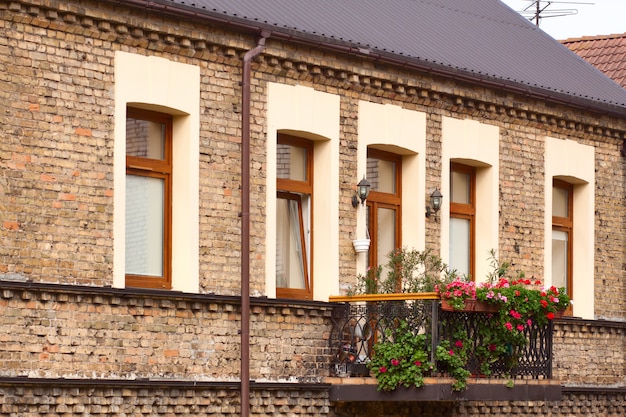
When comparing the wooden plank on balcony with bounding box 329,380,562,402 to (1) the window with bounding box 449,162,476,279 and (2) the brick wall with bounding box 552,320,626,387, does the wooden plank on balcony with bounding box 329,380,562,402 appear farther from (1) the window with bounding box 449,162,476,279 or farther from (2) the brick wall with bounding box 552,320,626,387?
(2) the brick wall with bounding box 552,320,626,387

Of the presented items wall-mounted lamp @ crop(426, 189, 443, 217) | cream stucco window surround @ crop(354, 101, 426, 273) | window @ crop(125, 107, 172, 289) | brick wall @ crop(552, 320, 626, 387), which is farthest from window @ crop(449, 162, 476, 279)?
window @ crop(125, 107, 172, 289)

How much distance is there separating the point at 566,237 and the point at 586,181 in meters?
0.92

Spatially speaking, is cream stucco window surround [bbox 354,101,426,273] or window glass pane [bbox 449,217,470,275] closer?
cream stucco window surround [bbox 354,101,426,273]

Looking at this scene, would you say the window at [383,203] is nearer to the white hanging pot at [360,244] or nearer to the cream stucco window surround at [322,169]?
the white hanging pot at [360,244]

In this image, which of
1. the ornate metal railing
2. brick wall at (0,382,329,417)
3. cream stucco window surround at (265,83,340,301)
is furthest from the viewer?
cream stucco window surround at (265,83,340,301)

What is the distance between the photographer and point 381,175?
76.9ft

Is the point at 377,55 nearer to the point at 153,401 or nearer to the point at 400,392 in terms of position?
the point at 400,392

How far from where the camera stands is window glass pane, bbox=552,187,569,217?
2653cm

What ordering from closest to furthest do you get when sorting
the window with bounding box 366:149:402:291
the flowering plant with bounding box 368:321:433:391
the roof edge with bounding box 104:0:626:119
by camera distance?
the roof edge with bounding box 104:0:626:119 → the flowering plant with bounding box 368:321:433:391 → the window with bounding box 366:149:402:291

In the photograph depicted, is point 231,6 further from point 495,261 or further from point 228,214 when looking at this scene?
point 495,261

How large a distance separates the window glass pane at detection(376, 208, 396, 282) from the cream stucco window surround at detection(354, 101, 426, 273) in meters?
0.07

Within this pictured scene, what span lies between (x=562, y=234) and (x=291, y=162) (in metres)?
6.17

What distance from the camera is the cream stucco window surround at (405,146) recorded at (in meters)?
22.8

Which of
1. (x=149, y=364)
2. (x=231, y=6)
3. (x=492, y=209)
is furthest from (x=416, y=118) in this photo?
(x=149, y=364)
